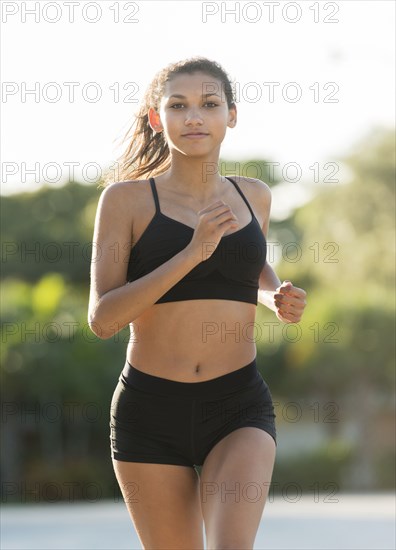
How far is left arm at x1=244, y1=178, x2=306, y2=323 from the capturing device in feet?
10.5

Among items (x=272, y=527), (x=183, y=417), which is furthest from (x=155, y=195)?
(x=272, y=527)

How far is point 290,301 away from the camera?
10.6ft

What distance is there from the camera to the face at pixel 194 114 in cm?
317

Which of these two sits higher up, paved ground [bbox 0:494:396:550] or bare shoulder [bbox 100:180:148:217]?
bare shoulder [bbox 100:180:148:217]

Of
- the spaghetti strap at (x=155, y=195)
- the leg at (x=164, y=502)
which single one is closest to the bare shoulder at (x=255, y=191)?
the spaghetti strap at (x=155, y=195)

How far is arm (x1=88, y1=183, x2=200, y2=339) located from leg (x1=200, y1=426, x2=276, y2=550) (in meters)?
0.46

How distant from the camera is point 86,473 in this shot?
52.2 ft

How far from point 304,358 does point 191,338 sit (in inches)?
579

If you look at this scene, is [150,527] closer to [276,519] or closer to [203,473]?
[203,473]

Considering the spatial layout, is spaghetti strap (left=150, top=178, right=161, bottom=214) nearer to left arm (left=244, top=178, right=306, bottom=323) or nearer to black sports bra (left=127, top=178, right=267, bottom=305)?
black sports bra (left=127, top=178, right=267, bottom=305)

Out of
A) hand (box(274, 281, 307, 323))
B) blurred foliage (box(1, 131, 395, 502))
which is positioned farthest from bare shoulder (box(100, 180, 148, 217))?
blurred foliage (box(1, 131, 395, 502))

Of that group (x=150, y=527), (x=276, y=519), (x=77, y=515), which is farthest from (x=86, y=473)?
(x=150, y=527)

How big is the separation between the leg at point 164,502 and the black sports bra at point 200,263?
1.61 ft

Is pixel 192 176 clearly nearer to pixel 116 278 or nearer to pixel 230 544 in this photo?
pixel 116 278
